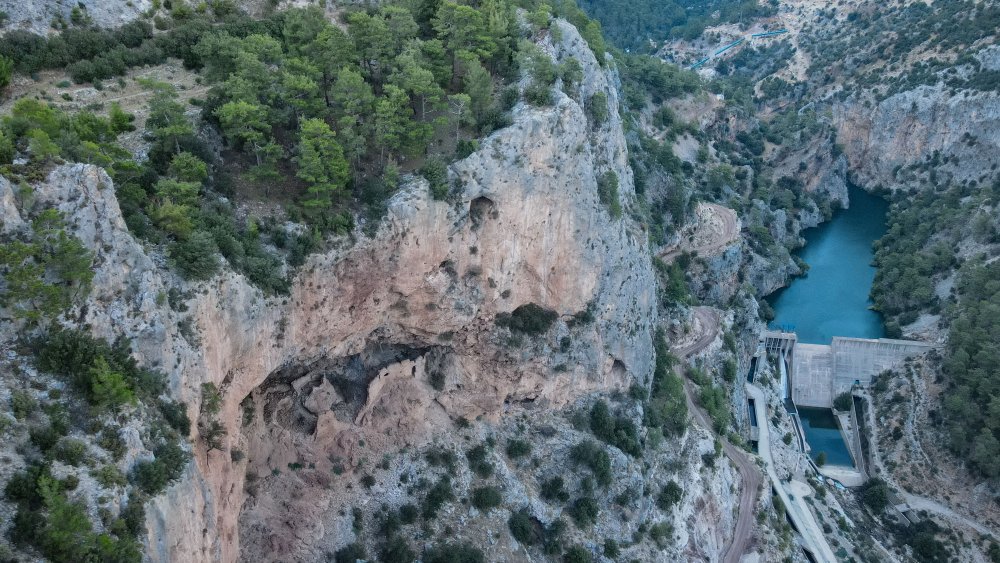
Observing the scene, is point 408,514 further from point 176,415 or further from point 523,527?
point 176,415

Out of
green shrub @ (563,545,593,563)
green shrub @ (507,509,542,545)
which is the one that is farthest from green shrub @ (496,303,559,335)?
green shrub @ (563,545,593,563)

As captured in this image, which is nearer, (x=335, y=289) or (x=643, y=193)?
(x=335, y=289)

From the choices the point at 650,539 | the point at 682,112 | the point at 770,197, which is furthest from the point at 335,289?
the point at 770,197

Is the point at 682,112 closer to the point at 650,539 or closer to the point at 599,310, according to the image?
the point at 599,310

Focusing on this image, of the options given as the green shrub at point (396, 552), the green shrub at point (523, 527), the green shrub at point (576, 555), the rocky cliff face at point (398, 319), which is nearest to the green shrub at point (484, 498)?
the green shrub at point (523, 527)

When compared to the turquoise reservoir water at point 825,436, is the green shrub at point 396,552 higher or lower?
lower

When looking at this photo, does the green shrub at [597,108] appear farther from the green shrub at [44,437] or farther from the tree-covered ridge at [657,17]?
the tree-covered ridge at [657,17]

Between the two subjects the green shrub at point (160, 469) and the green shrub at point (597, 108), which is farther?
the green shrub at point (597, 108)
